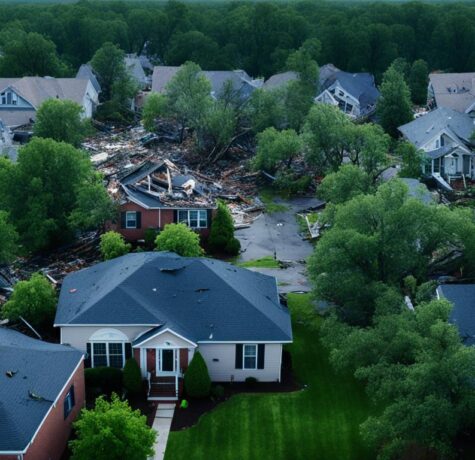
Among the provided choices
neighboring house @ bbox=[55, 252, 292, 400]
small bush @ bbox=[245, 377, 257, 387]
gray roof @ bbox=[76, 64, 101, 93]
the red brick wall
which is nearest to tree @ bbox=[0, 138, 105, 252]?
neighboring house @ bbox=[55, 252, 292, 400]

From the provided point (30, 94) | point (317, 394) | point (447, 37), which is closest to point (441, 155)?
point (317, 394)

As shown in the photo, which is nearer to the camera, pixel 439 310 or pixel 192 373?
pixel 439 310

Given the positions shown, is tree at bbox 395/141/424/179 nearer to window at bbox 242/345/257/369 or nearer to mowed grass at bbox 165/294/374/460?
mowed grass at bbox 165/294/374/460

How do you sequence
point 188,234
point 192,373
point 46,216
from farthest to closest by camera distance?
point 46,216 < point 188,234 < point 192,373

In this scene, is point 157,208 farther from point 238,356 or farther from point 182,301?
point 238,356

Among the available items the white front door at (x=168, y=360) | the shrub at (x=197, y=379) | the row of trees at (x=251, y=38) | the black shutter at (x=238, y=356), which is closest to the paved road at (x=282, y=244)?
the black shutter at (x=238, y=356)

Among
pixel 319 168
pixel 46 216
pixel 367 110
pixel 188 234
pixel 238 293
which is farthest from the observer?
pixel 367 110

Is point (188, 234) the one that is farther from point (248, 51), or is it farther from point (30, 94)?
point (248, 51)
